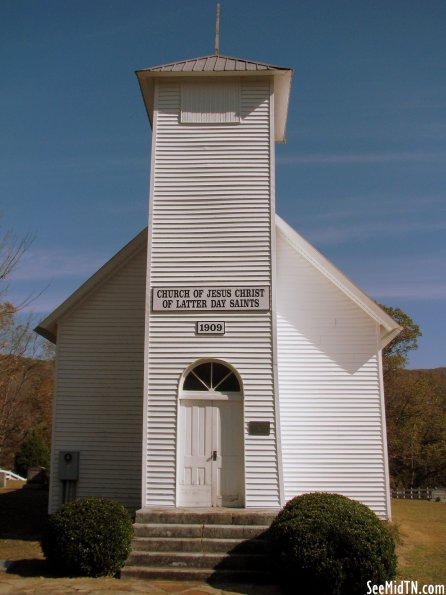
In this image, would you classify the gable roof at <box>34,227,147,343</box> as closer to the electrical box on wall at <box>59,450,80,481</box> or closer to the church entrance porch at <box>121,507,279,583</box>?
the electrical box on wall at <box>59,450,80,481</box>

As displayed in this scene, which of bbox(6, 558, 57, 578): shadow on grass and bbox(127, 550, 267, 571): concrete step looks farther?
bbox(127, 550, 267, 571): concrete step

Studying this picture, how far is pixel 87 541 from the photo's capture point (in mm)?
9266

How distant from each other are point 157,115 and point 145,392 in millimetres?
6110

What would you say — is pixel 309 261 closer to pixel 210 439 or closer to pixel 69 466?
pixel 210 439

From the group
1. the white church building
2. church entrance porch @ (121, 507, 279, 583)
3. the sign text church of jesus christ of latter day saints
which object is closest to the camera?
church entrance porch @ (121, 507, 279, 583)

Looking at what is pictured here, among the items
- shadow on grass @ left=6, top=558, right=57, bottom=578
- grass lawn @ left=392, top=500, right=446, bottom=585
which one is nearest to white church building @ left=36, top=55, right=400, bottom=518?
grass lawn @ left=392, top=500, right=446, bottom=585

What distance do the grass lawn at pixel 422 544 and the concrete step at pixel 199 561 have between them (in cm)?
233

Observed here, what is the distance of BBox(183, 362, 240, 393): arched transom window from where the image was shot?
12.0 meters

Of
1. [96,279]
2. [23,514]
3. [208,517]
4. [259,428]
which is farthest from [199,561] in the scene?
[23,514]

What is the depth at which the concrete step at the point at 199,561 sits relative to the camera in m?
9.57

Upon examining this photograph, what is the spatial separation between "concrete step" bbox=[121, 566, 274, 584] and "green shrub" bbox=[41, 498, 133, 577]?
35 cm

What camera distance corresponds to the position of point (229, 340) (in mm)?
11930

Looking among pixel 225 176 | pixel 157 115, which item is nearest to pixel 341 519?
pixel 225 176

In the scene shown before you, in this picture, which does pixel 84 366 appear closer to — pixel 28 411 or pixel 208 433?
pixel 208 433
